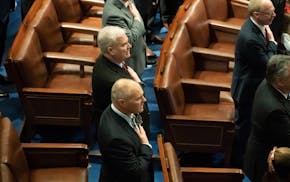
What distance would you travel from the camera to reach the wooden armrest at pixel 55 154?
349cm

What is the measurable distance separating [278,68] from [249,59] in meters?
0.70

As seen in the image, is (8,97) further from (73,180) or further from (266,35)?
(266,35)

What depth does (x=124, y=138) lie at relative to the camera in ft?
9.40

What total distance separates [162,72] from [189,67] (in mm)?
688

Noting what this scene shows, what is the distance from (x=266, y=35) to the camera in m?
3.91

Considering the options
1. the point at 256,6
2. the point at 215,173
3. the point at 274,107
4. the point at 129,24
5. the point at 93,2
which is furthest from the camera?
the point at 93,2

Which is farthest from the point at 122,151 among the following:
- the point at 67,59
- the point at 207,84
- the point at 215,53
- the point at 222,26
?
the point at 222,26

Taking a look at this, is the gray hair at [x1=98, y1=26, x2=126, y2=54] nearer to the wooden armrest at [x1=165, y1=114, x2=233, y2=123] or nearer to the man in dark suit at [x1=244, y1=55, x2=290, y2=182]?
the wooden armrest at [x1=165, y1=114, x2=233, y2=123]

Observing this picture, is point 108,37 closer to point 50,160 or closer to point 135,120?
point 135,120

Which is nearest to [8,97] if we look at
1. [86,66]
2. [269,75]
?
[86,66]

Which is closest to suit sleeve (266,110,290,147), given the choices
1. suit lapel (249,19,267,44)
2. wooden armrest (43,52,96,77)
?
suit lapel (249,19,267,44)

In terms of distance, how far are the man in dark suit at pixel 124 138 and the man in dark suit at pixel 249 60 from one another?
1.16m

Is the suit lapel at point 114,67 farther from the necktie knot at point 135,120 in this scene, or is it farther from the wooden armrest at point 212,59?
the wooden armrest at point 212,59

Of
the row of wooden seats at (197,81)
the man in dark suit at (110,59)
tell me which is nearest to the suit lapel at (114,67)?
the man in dark suit at (110,59)
